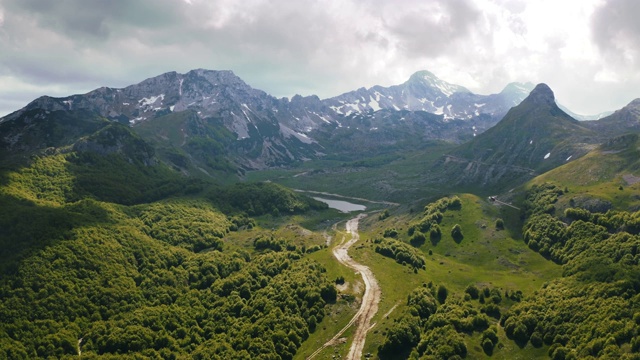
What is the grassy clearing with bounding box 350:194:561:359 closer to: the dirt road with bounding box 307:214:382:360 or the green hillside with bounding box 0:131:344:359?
the dirt road with bounding box 307:214:382:360

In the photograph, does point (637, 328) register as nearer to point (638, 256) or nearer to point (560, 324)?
point (560, 324)

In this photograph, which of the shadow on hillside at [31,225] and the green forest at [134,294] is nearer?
the green forest at [134,294]

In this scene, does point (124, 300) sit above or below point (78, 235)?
below

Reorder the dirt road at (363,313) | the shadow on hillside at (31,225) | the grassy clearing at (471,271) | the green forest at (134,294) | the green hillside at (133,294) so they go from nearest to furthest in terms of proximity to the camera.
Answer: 1. the grassy clearing at (471,271)
2. the dirt road at (363,313)
3. the green forest at (134,294)
4. the green hillside at (133,294)
5. the shadow on hillside at (31,225)

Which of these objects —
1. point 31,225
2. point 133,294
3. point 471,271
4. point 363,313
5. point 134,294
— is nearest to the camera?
point 363,313

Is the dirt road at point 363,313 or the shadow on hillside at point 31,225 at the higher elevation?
the shadow on hillside at point 31,225

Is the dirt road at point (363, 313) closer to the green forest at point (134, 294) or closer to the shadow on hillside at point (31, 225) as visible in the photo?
the green forest at point (134, 294)

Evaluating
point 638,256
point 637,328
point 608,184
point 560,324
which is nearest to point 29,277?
point 560,324

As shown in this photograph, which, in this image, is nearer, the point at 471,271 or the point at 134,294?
the point at 134,294

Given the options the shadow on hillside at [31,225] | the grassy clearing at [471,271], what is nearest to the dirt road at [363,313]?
the grassy clearing at [471,271]

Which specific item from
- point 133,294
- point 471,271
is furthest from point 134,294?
point 471,271

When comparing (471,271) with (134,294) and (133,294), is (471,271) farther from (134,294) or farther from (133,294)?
(133,294)
